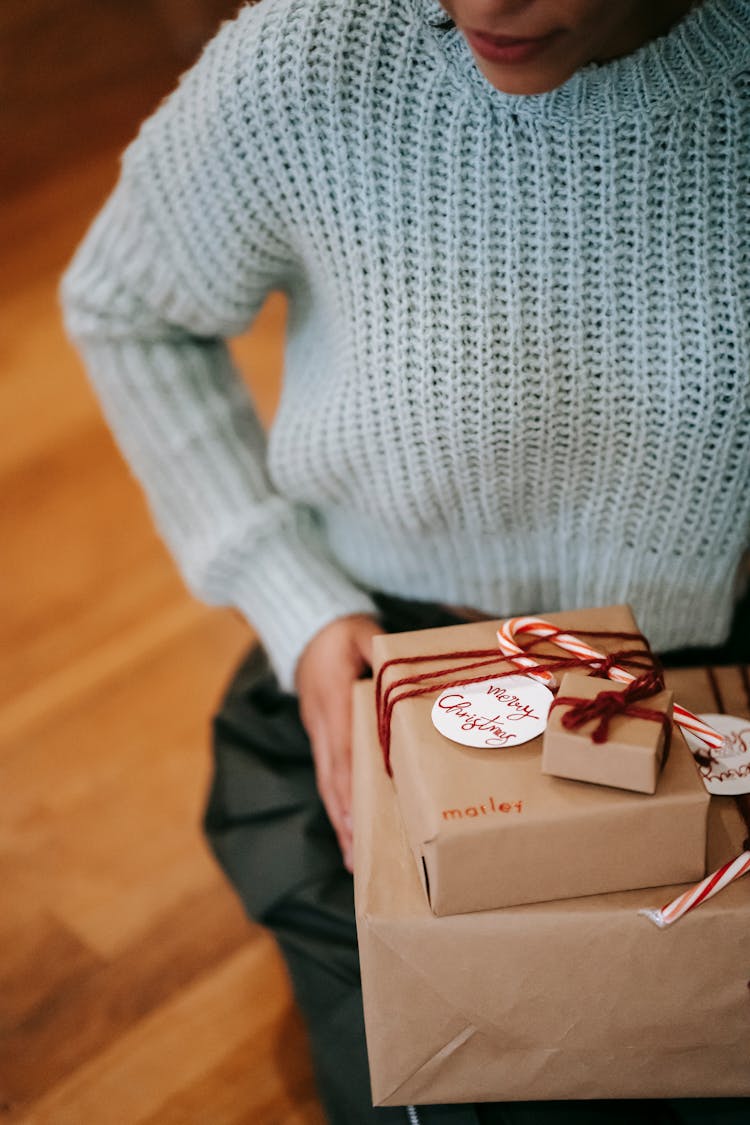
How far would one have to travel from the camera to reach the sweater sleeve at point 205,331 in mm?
750

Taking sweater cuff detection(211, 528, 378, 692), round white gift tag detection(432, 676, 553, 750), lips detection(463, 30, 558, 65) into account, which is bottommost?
sweater cuff detection(211, 528, 378, 692)

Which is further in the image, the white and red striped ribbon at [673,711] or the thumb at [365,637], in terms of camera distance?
the thumb at [365,637]

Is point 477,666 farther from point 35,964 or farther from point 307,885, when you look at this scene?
point 35,964

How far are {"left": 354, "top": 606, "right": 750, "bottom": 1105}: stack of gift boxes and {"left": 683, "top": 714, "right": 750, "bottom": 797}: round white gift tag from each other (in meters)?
0.01

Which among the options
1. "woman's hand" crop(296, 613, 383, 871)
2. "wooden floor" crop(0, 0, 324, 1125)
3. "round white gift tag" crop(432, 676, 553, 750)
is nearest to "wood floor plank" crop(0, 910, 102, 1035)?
"wooden floor" crop(0, 0, 324, 1125)

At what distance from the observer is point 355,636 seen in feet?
2.81

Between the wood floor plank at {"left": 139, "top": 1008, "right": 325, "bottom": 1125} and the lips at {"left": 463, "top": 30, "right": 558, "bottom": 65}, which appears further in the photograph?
the wood floor plank at {"left": 139, "top": 1008, "right": 325, "bottom": 1125}

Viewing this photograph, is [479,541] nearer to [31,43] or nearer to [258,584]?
[258,584]

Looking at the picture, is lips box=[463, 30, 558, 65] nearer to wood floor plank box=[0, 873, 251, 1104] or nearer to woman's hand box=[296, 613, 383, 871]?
woman's hand box=[296, 613, 383, 871]

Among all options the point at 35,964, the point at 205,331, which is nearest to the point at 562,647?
the point at 205,331

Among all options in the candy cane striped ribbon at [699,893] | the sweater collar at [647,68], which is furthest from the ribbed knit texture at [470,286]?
the candy cane striped ribbon at [699,893]

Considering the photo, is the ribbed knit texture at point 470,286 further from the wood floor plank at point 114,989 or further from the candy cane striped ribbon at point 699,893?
the wood floor plank at point 114,989

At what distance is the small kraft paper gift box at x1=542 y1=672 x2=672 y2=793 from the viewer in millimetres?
559

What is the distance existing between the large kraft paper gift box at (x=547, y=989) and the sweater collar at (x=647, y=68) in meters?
0.40
